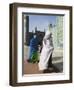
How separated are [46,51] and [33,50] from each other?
9cm

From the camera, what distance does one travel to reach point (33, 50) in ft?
5.87

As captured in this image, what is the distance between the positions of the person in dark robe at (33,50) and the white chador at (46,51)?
0.04 metres

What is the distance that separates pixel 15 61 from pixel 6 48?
0.34ft

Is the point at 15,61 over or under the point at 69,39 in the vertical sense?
under

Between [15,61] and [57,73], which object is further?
[57,73]

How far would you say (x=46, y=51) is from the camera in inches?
71.9

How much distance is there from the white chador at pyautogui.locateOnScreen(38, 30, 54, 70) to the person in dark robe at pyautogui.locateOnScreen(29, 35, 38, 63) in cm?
4

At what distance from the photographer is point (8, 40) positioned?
1.75 metres

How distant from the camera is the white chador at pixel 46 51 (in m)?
1.82

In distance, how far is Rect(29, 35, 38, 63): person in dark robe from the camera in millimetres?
1786

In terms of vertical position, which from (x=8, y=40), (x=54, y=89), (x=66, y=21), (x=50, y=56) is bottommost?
(x=54, y=89)

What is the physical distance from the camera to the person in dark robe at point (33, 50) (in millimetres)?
1786

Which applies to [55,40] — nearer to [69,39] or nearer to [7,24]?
[69,39]

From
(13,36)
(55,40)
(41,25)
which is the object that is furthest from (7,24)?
(55,40)
